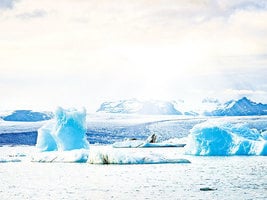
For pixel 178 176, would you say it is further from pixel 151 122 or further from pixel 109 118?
pixel 109 118

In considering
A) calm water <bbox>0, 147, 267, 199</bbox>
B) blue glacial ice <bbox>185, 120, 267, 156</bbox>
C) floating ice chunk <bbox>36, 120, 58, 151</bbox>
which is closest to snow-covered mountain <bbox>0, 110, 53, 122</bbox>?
floating ice chunk <bbox>36, 120, 58, 151</bbox>

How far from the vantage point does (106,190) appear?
1820 cm

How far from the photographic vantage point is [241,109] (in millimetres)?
150375

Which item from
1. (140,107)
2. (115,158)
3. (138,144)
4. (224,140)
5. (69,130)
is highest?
(224,140)

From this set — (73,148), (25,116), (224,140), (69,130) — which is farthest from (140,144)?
(25,116)

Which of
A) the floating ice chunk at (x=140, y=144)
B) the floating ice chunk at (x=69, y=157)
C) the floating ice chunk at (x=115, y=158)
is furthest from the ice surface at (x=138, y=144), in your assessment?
the floating ice chunk at (x=115, y=158)

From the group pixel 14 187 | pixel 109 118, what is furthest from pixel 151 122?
pixel 14 187

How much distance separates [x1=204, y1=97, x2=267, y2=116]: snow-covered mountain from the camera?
467 ft

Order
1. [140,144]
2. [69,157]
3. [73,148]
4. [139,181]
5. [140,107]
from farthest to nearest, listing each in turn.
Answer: [140,107], [140,144], [73,148], [69,157], [139,181]

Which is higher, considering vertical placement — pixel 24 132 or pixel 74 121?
pixel 74 121

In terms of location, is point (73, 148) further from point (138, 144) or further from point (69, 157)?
point (138, 144)

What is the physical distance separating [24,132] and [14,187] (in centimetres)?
6974

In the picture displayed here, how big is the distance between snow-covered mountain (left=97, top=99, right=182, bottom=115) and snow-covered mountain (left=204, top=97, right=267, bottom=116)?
12.0m

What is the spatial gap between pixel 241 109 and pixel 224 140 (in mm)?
119149
